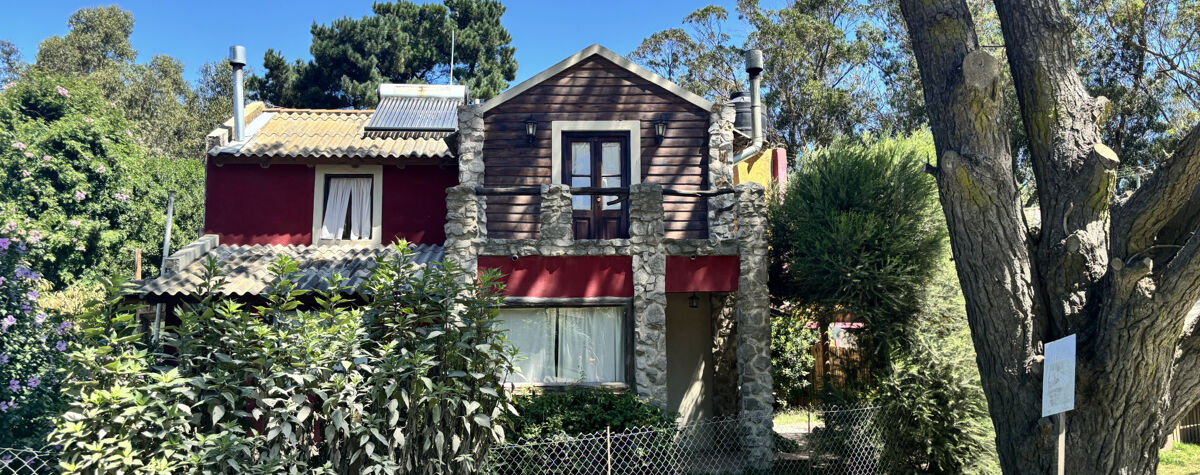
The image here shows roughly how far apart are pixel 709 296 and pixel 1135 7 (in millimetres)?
15031

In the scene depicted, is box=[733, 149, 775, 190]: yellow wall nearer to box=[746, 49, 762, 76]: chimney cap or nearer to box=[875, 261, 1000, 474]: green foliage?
box=[746, 49, 762, 76]: chimney cap

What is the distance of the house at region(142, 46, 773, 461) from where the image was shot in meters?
10.9

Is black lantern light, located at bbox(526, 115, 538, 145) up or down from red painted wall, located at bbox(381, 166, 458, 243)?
up

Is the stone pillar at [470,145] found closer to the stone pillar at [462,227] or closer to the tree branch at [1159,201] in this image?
the stone pillar at [462,227]

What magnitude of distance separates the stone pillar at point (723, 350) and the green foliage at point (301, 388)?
6603mm

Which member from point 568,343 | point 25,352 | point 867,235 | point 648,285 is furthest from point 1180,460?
point 25,352

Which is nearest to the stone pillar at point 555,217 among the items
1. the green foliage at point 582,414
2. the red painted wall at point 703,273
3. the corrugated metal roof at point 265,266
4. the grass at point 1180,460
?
the red painted wall at point 703,273

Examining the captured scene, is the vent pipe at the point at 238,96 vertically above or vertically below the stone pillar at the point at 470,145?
above

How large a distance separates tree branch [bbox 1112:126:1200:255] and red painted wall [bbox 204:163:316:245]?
1238cm

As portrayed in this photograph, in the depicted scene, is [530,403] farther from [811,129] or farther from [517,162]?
[811,129]

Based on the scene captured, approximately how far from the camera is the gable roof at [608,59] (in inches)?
496

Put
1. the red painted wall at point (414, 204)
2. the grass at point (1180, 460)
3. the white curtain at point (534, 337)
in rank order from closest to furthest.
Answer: the white curtain at point (534, 337) → the grass at point (1180, 460) → the red painted wall at point (414, 204)

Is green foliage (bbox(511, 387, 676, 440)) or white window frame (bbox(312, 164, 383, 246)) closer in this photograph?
green foliage (bbox(511, 387, 676, 440))

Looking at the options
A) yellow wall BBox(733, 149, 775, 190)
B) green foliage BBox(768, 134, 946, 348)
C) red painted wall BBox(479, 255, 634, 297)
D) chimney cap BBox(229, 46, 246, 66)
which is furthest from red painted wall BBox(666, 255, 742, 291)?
chimney cap BBox(229, 46, 246, 66)
